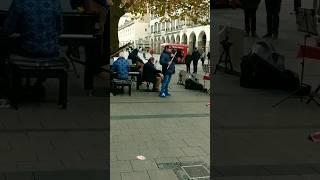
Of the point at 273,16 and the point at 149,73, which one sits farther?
the point at 149,73

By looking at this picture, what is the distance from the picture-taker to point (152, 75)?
551 inches

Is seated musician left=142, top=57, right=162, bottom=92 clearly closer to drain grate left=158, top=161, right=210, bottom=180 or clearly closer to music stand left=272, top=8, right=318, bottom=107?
drain grate left=158, top=161, right=210, bottom=180

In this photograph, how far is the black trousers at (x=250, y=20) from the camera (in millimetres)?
3094

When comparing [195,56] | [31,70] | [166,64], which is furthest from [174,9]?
[31,70]

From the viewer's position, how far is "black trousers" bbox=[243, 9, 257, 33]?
3094 mm

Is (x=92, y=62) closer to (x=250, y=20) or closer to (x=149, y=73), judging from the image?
(x=250, y=20)

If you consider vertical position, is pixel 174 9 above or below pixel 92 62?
above

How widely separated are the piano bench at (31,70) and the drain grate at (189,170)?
6.56ft

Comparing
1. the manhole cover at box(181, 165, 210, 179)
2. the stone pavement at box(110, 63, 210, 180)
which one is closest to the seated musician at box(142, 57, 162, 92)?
the stone pavement at box(110, 63, 210, 180)

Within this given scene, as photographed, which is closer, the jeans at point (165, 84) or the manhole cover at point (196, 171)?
the manhole cover at point (196, 171)

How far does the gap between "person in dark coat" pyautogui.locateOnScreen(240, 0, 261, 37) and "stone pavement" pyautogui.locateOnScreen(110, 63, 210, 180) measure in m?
1.94

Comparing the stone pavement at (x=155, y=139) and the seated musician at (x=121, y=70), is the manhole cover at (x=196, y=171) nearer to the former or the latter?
the stone pavement at (x=155, y=139)

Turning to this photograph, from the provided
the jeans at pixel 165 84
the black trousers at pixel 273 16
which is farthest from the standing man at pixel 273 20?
the jeans at pixel 165 84

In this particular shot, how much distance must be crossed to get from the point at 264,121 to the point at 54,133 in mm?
1310
